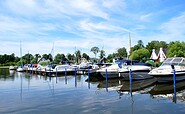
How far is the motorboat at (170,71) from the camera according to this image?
77.8ft

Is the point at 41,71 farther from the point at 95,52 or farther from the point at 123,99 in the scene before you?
the point at 95,52

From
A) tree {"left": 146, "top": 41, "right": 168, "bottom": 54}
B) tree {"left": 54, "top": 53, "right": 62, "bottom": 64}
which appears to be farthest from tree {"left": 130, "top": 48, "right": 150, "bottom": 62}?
tree {"left": 54, "top": 53, "right": 62, "bottom": 64}

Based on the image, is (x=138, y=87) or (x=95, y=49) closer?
(x=138, y=87)

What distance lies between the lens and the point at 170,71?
23.9 meters

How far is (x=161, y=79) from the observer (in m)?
24.1

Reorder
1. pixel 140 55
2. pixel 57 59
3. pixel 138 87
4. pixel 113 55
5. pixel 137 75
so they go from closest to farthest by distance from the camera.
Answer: pixel 138 87 → pixel 137 75 → pixel 140 55 → pixel 57 59 → pixel 113 55

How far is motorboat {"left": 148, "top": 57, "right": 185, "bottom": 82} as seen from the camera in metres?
23.7

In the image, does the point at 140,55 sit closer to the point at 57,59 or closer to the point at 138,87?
the point at 57,59

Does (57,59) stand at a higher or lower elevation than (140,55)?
lower

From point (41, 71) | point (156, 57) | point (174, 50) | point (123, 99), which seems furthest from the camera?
point (156, 57)

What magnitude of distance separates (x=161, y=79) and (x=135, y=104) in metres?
10.0

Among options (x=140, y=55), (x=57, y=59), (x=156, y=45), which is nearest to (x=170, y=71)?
(x=140, y=55)

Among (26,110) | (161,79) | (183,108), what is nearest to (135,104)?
(183,108)

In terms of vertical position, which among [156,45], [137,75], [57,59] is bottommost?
[137,75]
